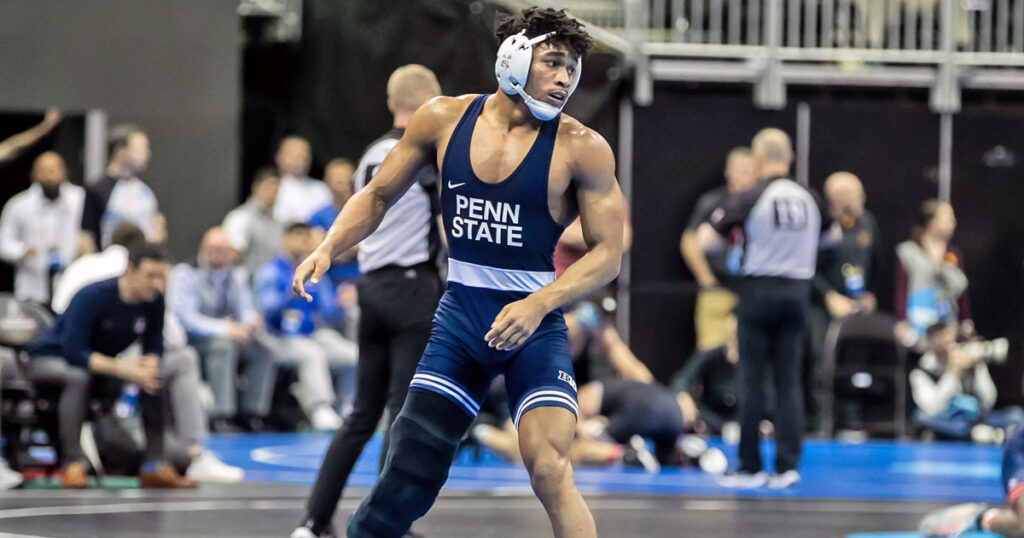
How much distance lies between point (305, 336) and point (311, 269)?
8109mm

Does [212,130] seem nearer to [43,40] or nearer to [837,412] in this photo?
[43,40]

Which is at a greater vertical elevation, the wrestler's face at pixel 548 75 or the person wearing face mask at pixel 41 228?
the wrestler's face at pixel 548 75

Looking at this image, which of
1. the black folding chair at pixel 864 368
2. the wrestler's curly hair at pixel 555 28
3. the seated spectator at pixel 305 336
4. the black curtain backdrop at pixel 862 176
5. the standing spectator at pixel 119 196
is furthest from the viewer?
the black curtain backdrop at pixel 862 176

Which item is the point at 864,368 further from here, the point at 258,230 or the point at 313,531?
the point at 313,531

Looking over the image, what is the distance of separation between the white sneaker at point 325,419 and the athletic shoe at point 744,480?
3894 mm

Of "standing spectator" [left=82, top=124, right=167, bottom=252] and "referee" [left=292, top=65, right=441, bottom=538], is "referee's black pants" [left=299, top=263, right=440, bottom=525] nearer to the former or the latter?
"referee" [left=292, top=65, right=441, bottom=538]

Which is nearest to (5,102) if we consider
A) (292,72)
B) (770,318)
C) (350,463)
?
(292,72)

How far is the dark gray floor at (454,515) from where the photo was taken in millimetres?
7230

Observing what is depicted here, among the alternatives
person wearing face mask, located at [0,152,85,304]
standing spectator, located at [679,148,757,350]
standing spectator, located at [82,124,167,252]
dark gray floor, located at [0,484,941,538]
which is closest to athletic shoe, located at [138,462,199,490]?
dark gray floor, located at [0,484,941,538]

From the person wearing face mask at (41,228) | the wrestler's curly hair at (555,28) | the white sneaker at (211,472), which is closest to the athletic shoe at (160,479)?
the white sneaker at (211,472)

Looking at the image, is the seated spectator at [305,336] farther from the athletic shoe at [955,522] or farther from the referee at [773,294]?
the athletic shoe at [955,522]

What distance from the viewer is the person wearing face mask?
40.0ft

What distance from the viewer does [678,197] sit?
560 inches

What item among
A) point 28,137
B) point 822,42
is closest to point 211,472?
point 28,137
